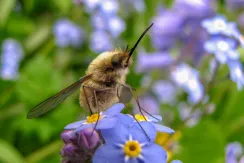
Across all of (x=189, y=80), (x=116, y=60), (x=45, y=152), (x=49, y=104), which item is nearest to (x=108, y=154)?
(x=49, y=104)

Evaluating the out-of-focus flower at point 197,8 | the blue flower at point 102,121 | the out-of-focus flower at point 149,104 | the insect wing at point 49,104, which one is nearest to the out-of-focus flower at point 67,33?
the out-of-focus flower at point 149,104

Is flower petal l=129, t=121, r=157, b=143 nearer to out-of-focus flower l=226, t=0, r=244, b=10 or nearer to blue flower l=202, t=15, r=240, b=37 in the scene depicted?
blue flower l=202, t=15, r=240, b=37

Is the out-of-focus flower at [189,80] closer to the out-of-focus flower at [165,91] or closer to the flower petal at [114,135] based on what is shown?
the out-of-focus flower at [165,91]

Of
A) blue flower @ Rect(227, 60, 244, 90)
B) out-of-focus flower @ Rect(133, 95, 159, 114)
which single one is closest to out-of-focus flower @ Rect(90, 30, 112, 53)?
out-of-focus flower @ Rect(133, 95, 159, 114)

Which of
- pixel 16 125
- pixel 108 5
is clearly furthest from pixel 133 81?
pixel 16 125

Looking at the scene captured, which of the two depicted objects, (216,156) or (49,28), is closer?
(216,156)

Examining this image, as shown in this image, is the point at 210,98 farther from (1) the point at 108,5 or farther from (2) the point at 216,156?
(1) the point at 108,5
